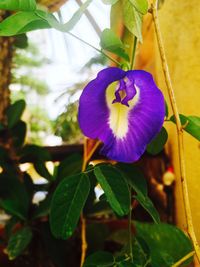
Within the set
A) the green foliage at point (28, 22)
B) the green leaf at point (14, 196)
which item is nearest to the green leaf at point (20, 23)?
the green foliage at point (28, 22)

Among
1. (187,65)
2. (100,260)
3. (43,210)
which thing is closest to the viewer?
(100,260)

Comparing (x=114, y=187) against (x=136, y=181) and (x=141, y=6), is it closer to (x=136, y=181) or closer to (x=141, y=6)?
(x=136, y=181)

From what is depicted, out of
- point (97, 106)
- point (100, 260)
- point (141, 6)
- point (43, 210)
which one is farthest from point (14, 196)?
point (141, 6)

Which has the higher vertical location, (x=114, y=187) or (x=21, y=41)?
(x=21, y=41)

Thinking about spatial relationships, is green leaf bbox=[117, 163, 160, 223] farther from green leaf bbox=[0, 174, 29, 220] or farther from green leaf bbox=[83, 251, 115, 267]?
green leaf bbox=[0, 174, 29, 220]

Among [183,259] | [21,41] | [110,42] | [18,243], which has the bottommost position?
[18,243]
